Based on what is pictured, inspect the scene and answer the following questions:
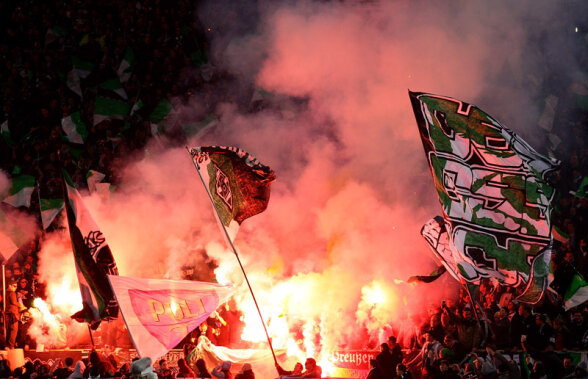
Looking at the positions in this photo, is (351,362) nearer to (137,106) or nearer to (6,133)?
(137,106)

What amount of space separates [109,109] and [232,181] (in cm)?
608

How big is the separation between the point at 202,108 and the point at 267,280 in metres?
3.72

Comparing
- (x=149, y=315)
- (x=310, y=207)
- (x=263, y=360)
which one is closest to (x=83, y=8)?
(x=310, y=207)

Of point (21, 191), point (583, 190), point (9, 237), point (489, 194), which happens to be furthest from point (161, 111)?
point (489, 194)

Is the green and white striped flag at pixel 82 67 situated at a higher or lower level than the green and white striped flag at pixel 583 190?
higher

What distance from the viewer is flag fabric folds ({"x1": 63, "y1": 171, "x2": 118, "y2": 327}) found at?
709 centimetres

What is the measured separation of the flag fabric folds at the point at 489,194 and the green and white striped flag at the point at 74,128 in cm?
809

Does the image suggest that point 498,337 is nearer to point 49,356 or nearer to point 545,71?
point 545,71

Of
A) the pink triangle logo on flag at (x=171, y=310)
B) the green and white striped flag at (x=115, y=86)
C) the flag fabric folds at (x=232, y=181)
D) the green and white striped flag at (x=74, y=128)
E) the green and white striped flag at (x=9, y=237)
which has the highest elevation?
the green and white striped flag at (x=115, y=86)

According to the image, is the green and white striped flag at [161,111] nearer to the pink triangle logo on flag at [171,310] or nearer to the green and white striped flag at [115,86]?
the green and white striped flag at [115,86]

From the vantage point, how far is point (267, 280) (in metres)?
9.98

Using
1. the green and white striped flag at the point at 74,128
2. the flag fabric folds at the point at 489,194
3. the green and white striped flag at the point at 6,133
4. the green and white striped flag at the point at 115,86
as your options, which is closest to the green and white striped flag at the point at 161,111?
the green and white striped flag at the point at 115,86

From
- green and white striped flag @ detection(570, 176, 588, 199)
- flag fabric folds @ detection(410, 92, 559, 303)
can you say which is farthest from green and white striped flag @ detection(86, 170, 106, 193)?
green and white striped flag @ detection(570, 176, 588, 199)

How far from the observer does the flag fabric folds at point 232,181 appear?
6.56m
